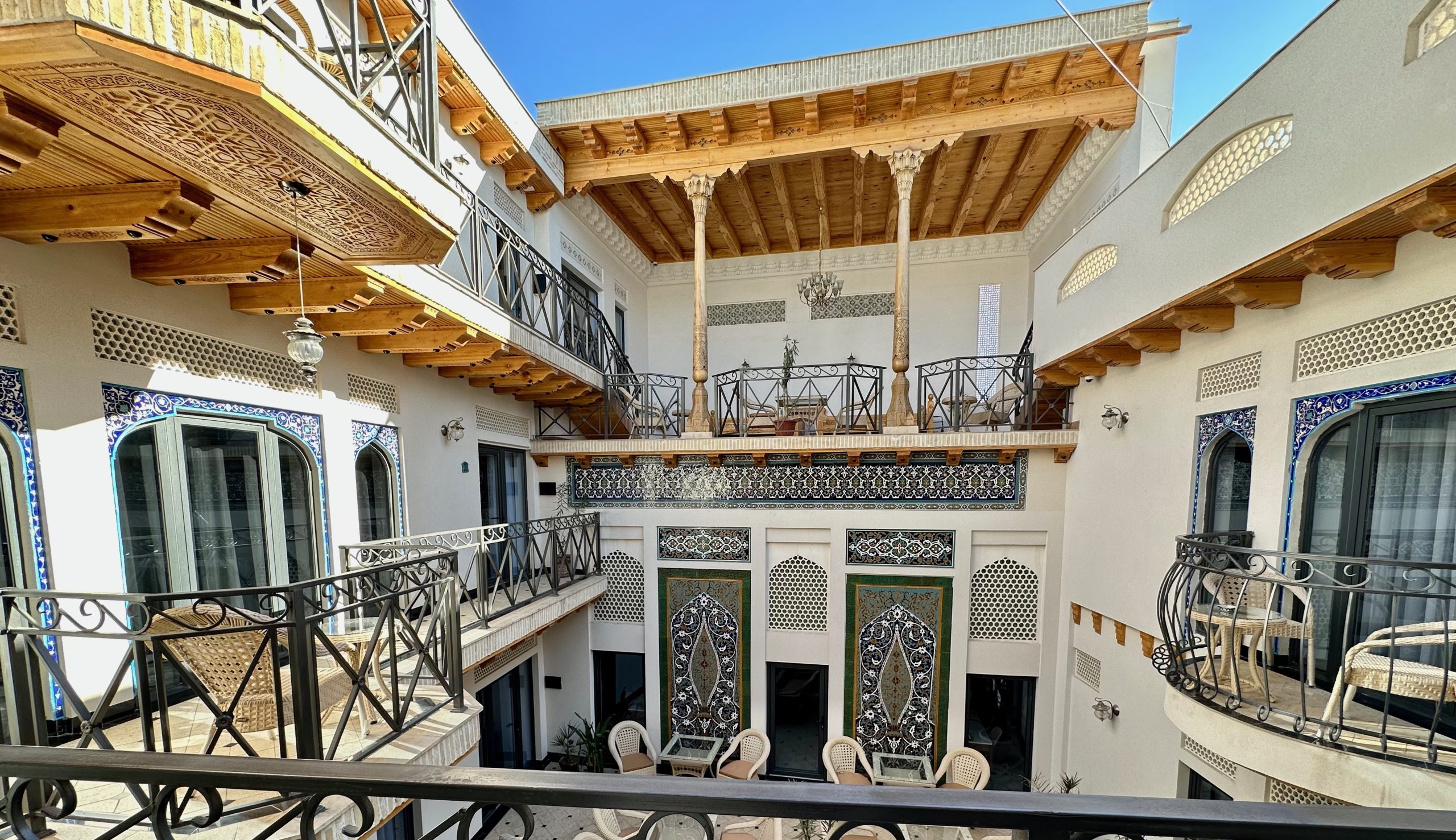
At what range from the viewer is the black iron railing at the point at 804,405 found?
5746 millimetres

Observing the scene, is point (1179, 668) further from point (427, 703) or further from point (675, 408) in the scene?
point (675, 408)

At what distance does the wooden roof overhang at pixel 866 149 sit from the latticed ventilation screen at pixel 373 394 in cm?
318

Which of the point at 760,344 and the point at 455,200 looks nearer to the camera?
the point at 455,200

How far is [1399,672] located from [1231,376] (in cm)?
175

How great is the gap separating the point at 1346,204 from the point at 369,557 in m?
5.67

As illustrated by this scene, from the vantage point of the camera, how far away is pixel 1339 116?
87.8 inches

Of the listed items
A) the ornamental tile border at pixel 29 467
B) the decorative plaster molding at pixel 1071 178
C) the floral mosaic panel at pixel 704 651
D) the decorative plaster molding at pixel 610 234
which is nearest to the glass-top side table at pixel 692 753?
the floral mosaic panel at pixel 704 651

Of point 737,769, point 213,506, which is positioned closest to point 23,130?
point 213,506

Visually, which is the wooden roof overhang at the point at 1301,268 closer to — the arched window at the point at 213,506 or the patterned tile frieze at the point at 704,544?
the patterned tile frieze at the point at 704,544

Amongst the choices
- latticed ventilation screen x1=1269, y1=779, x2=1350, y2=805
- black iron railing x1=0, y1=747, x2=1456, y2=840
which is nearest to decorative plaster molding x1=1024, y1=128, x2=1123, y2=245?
latticed ventilation screen x1=1269, y1=779, x2=1350, y2=805

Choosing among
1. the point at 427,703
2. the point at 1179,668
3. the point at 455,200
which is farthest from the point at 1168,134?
the point at 427,703

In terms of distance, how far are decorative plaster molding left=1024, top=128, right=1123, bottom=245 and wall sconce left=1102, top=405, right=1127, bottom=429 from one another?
7.33 feet

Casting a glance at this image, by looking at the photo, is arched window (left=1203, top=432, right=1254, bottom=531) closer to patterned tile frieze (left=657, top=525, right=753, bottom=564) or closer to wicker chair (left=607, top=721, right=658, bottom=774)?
patterned tile frieze (left=657, top=525, right=753, bottom=564)

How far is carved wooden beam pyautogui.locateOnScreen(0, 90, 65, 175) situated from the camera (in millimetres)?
1439
